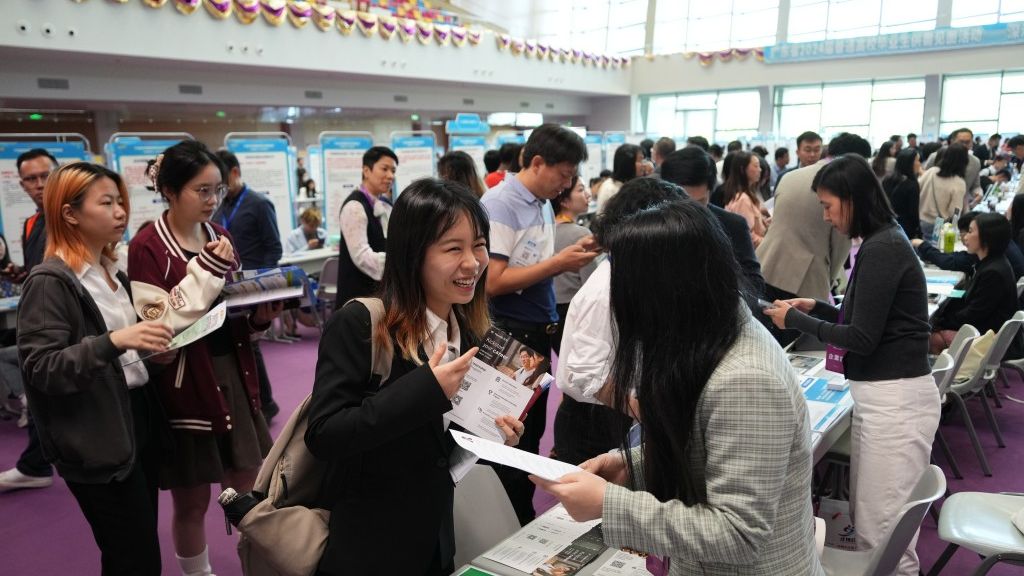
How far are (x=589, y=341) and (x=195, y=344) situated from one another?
1218 mm

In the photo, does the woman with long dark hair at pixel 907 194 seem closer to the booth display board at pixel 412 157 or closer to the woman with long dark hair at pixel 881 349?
the woman with long dark hair at pixel 881 349

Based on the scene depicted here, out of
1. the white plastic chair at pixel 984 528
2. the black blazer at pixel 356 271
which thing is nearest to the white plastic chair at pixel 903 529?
the white plastic chair at pixel 984 528

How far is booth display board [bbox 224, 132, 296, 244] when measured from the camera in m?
6.96

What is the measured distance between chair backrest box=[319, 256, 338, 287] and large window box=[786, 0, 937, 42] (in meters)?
14.9

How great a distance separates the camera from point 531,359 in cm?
145

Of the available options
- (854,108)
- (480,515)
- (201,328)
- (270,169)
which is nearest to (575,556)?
(480,515)

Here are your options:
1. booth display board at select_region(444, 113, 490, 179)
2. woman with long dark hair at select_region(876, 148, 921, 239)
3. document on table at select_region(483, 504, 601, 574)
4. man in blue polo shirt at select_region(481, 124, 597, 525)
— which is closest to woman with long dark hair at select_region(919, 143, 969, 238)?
woman with long dark hair at select_region(876, 148, 921, 239)

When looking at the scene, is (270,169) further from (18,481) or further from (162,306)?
(162,306)

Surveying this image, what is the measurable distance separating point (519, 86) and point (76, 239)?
14.7 m

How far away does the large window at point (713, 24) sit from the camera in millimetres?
18156

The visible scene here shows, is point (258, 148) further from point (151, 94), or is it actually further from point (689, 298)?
point (689, 298)

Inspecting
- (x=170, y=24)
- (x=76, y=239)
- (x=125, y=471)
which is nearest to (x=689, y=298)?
(x=125, y=471)

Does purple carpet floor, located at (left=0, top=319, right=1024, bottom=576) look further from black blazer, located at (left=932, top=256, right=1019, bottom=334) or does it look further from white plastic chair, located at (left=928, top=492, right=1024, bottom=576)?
black blazer, located at (left=932, top=256, right=1019, bottom=334)

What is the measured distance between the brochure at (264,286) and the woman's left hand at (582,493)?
1.27 m
